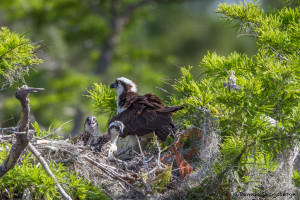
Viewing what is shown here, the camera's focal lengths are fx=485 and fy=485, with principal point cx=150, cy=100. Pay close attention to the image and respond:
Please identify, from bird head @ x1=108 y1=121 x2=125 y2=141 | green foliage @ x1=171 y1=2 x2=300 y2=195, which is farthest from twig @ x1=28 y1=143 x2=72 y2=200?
bird head @ x1=108 y1=121 x2=125 y2=141

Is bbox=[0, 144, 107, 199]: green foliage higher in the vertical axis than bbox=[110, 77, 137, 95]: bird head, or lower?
lower

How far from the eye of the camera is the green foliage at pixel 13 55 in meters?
4.23

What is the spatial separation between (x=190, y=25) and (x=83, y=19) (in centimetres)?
594

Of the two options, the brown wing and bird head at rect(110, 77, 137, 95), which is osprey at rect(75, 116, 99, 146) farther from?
bird head at rect(110, 77, 137, 95)

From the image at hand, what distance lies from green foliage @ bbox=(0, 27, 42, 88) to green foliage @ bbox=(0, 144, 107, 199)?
0.81 meters

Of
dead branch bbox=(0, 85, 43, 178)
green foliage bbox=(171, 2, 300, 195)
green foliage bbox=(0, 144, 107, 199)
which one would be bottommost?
green foliage bbox=(0, 144, 107, 199)

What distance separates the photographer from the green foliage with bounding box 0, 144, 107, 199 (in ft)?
11.6

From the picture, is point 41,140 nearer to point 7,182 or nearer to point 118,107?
point 7,182

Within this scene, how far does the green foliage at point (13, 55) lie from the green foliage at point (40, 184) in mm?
814

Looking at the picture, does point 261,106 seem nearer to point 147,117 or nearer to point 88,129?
point 147,117

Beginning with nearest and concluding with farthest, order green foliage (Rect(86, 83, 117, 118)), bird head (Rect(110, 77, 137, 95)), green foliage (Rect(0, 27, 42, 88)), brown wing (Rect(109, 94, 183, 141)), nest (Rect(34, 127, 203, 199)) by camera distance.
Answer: nest (Rect(34, 127, 203, 199)), green foliage (Rect(0, 27, 42, 88)), brown wing (Rect(109, 94, 183, 141)), green foliage (Rect(86, 83, 117, 118)), bird head (Rect(110, 77, 137, 95))

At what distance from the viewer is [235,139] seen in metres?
3.75

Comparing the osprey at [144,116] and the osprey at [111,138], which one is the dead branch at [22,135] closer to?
the osprey at [111,138]

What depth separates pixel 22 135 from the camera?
312 centimetres
